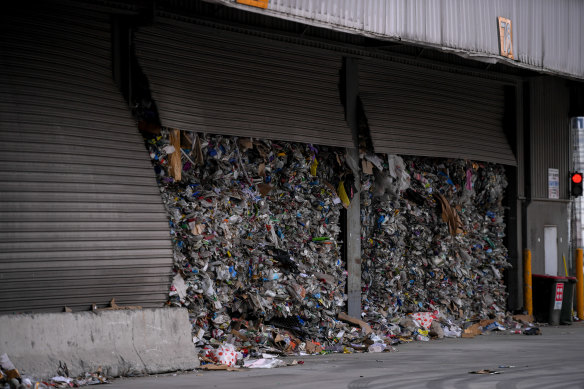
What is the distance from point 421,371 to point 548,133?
10.9 m

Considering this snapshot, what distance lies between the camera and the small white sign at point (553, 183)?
2144 centimetres

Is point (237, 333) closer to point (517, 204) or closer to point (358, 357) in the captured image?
point (358, 357)

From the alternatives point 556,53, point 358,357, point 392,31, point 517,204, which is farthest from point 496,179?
point 358,357

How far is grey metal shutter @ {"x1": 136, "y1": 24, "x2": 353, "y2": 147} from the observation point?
13.4 m

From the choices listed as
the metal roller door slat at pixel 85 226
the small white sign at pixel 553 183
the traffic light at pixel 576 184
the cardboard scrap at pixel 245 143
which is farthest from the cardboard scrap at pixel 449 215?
the metal roller door slat at pixel 85 226

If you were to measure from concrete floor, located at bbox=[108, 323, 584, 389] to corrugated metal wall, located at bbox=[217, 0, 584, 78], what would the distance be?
484 centimetres

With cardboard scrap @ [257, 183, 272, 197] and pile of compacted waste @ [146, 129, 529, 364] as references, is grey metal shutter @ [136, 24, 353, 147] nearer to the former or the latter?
pile of compacted waste @ [146, 129, 529, 364]

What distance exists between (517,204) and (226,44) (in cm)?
896

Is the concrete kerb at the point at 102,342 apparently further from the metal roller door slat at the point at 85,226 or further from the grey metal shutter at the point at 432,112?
the grey metal shutter at the point at 432,112

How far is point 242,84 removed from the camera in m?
14.6

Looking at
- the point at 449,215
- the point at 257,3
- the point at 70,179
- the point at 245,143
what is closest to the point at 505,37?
the point at 449,215

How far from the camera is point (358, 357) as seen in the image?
14.0 metres

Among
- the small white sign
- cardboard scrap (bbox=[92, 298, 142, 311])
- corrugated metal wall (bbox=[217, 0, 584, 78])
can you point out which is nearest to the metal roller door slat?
cardboard scrap (bbox=[92, 298, 142, 311])

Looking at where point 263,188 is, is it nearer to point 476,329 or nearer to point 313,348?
point 313,348
